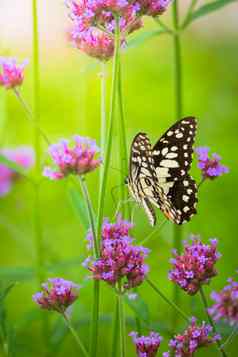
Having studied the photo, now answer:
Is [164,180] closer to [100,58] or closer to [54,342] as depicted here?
[100,58]

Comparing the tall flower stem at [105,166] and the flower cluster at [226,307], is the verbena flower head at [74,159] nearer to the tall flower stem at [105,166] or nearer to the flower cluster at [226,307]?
the tall flower stem at [105,166]

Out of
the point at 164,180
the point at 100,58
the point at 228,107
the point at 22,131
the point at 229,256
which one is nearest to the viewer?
the point at 100,58

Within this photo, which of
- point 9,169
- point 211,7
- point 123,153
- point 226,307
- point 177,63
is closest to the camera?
point 226,307

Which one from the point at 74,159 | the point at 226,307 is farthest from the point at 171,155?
the point at 226,307

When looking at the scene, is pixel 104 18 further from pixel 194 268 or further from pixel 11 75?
pixel 194 268

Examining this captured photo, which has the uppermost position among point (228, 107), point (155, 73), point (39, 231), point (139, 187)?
point (155, 73)

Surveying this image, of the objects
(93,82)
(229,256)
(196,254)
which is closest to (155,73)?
(93,82)

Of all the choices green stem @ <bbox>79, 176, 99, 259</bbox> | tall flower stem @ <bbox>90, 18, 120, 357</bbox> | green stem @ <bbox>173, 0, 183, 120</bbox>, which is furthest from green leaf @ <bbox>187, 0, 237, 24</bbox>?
green stem @ <bbox>79, 176, 99, 259</bbox>
